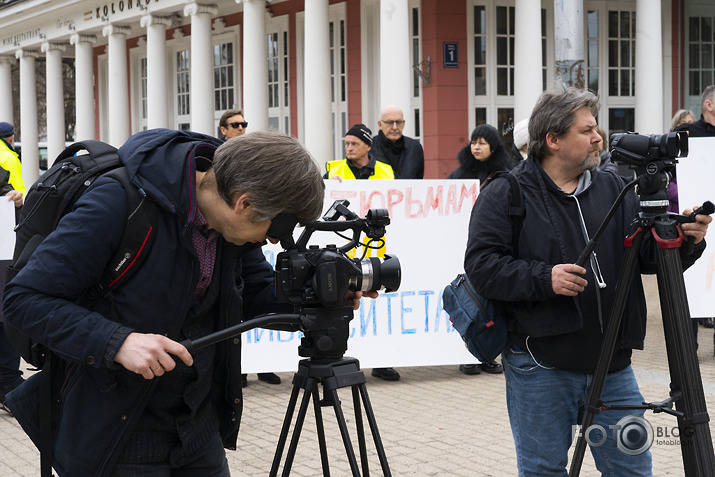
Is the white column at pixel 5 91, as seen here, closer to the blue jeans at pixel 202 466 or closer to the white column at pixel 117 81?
the white column at pixel 117 81

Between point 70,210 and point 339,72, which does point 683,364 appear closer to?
point 70,210

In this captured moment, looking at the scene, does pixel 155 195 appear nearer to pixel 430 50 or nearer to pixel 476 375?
pixel 476 375

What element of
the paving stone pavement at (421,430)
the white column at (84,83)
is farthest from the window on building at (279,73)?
the paving stone pavement at (421,430)

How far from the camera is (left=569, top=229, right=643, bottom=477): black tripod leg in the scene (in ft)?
10.2

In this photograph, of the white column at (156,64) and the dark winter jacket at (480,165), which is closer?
the dark winter jacket at (480,165)

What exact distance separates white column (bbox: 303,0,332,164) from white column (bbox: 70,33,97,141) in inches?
441

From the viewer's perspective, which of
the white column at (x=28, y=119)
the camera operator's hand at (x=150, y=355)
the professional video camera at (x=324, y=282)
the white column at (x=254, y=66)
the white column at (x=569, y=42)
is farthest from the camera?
the white column at (x=28, y=119)

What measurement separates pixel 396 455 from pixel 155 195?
334 cm

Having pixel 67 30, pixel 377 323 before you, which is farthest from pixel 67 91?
pixel 377 323

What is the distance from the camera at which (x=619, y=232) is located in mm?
3414

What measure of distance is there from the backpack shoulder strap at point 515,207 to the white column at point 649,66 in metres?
13.7

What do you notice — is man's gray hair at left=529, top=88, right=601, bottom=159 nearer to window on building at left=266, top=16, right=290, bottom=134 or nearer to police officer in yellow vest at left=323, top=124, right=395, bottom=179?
police officer in yellow vest at left=323, top=124, right=395, bottom=179

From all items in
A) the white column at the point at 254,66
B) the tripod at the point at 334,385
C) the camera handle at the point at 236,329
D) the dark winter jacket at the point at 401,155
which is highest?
the white column at the point at 254,66

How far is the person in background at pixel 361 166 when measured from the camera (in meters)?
7.54
